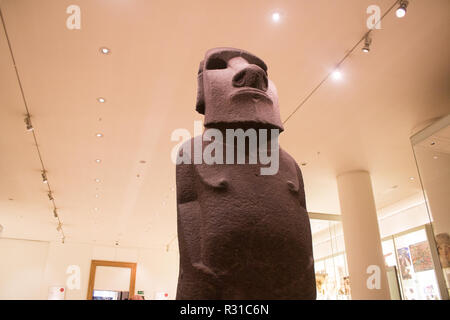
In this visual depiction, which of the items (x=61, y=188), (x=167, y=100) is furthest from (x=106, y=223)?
(x=167, y=100)

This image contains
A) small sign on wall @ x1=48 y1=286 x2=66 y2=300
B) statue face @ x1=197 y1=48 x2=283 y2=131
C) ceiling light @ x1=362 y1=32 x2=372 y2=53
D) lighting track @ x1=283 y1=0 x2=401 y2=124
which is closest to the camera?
statue face @ x1=197 y1=48 x2=283 y2=131

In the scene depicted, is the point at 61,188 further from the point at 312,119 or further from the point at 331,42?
the point at 331,42

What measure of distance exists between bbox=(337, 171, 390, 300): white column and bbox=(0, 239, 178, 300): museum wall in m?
12.4

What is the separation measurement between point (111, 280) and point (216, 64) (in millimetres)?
17457

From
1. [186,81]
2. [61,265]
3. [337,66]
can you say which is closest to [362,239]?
[337,66]

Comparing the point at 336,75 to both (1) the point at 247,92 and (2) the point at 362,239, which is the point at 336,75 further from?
(2) the point at 362,239

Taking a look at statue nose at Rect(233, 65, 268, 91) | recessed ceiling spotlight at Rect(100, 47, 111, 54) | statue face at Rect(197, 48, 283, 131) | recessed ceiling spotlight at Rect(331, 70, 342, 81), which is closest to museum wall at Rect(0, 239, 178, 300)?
recessed ceiling spotlight at Rect(100, 47, 111, 54)

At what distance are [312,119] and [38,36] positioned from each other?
433 centimetres

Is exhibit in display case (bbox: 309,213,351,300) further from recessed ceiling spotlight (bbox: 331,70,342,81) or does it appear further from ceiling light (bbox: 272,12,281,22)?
ceiling light (bbox: 272,12,281,22)

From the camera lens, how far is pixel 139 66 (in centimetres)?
515

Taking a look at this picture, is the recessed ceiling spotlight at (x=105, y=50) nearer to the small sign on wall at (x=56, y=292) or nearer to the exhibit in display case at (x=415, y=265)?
the exhibit in display case at (x=415, y=265)

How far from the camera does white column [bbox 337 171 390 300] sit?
7.25 m

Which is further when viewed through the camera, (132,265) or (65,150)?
(132,265)
